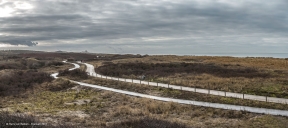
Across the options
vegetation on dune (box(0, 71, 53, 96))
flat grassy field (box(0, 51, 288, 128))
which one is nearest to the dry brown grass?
flat grassy field (box(0, 51, 288, 128))

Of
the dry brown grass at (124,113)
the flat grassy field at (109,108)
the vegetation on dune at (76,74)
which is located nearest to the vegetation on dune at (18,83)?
the flat grassy field at (109,108)

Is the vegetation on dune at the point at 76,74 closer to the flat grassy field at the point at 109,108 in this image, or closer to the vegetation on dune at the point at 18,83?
the flat grassy field at the point at 109,108

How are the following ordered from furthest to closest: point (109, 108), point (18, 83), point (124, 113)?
point (18, 83), point (109, 108), point (124, 113)

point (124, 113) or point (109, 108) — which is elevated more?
point (124, 113)

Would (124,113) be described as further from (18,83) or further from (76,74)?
(76,74)

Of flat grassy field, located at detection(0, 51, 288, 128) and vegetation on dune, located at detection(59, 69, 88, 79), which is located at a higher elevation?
vegetation on dune, located at detection(59, 69, 88, 79)

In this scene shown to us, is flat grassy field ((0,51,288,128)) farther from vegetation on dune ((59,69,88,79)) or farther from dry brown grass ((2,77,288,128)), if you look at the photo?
vegetation on dune ((59,69,88,79))

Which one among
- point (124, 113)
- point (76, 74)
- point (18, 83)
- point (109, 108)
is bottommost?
point (109, 108)

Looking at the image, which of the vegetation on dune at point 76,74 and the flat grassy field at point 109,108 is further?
the vegetation on dune at point 76,74

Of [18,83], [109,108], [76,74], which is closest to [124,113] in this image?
[109,108]

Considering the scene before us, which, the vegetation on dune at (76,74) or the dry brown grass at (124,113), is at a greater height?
the vegetation on dune at (76,74)

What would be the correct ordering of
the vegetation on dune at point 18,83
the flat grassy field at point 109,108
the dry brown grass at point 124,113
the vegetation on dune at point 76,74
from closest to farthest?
the flat grassy field at point 109,108 < the dry brown grass at point 124,113 < the vegetation on dune at point 18,83 < the vegetation on dune at point 76,74

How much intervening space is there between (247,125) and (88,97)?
21.4 meters

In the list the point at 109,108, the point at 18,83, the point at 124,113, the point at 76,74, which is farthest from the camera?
the point at 76,74
